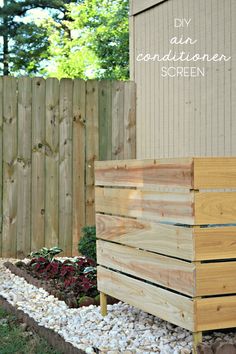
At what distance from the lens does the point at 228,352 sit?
10.1 feet

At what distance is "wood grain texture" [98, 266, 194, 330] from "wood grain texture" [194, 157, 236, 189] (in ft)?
1.92

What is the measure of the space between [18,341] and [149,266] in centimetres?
90

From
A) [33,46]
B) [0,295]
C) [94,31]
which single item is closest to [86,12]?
[94,31]

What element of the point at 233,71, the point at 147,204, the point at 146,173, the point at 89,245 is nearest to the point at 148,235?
the point at 147,204

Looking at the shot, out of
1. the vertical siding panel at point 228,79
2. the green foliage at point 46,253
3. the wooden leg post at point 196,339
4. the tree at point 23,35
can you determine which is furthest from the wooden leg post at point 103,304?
the tree at point 23,35

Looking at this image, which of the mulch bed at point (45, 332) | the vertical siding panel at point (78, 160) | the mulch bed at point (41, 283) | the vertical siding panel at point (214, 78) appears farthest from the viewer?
the vertical siding panel at point (78, 160)

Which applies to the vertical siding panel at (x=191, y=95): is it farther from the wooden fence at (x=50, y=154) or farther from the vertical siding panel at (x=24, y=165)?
the vertical siding panel at (x=24, y=165)

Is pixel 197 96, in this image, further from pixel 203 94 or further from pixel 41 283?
pixel 41 283

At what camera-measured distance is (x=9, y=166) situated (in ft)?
21.9

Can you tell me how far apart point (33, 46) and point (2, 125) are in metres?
11.7

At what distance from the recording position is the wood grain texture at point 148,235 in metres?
3.13

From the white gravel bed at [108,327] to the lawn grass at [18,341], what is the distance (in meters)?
0.14

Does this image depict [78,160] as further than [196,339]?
Yes

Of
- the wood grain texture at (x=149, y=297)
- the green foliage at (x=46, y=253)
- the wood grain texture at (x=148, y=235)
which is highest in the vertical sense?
the wood grain texture at (x=148, y=235)
